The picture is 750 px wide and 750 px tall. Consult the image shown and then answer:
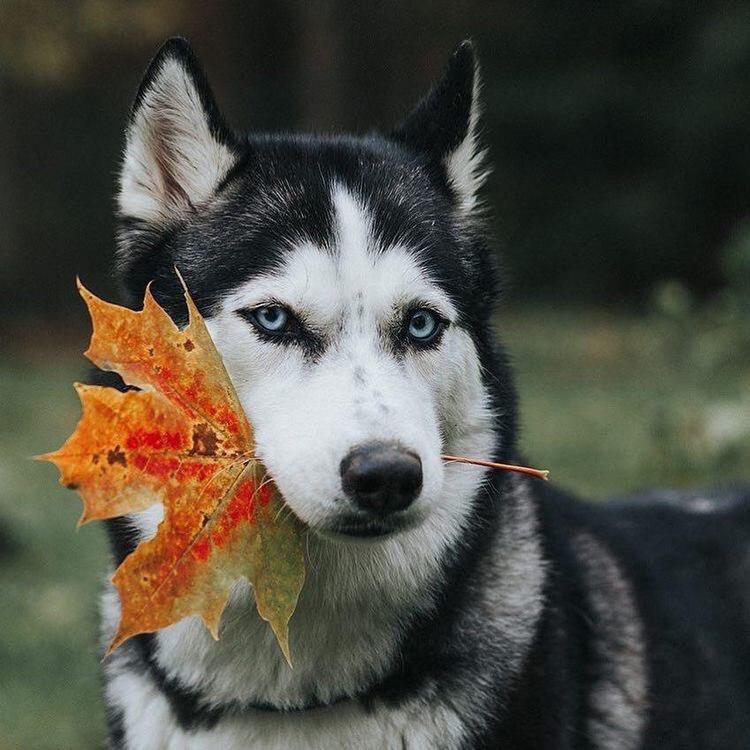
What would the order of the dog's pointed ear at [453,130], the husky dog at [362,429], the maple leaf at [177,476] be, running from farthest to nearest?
the dog's pointed ear at [453,130], the husky dog at [362,429], the maple leaf at [177,476]

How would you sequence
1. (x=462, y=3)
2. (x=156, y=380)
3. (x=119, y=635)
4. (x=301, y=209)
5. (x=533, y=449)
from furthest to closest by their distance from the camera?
(x=462, y=3) → (x=533, y=449) → (x=301, y=209) → (x=156, y=380) → (x=119, y=635)

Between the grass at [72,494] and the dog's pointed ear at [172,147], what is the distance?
1314 millimetres

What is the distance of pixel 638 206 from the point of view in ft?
61.3

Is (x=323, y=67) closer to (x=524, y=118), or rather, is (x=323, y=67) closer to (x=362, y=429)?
(x=524, y=118)

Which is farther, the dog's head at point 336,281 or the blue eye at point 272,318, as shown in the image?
the blue eye at point 272,318

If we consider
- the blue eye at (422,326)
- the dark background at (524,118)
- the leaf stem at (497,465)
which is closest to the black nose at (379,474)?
the leaf stem at (497,465)

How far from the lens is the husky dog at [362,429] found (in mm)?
2645

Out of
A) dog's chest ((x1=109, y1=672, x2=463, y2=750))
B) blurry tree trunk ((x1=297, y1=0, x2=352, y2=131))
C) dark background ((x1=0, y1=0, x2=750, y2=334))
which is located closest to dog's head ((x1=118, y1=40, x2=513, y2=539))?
dog's chest ((x1=109, y1=672, x2=463, y2=750))

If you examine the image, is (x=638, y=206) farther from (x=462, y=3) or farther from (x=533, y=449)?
(x=533, y=449)

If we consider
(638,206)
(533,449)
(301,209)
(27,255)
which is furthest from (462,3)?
(301,209)

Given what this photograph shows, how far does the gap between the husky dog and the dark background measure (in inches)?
563

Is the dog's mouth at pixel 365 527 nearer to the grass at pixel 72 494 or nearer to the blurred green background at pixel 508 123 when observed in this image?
the grass at pixel 72 494

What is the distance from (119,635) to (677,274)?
58.1 feet

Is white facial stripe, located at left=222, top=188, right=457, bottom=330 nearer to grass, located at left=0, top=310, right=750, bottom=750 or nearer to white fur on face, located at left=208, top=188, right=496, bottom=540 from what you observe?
white fur on face, located at left=208, top=188, right=496, bottom=540
